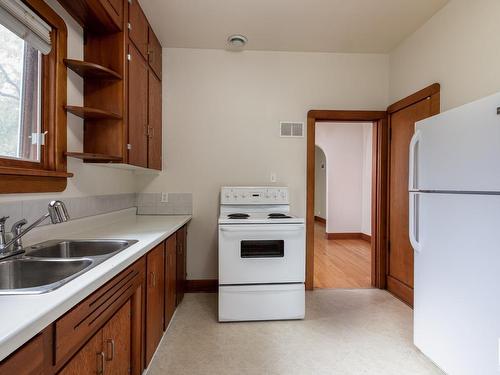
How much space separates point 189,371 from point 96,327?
96cm

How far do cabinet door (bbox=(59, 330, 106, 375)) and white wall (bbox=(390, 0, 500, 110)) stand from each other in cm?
260

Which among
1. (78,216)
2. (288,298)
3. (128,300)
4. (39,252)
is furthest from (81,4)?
(288,298)

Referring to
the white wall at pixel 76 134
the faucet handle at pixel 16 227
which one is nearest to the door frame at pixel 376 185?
the white wall at pixel 76 134

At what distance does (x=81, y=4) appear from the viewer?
5.23ft

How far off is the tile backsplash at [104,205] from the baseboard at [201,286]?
0.76m

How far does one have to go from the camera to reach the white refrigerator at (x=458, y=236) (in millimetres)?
1281

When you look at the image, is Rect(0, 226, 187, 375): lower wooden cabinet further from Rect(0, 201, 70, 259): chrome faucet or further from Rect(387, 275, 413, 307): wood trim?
Rect(387, 275, 413, 307): wood trim

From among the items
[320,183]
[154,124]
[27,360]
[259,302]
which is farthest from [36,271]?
[320,183]

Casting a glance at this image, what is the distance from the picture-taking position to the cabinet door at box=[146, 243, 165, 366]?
5.29 feet

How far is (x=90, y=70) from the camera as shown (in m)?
1.74

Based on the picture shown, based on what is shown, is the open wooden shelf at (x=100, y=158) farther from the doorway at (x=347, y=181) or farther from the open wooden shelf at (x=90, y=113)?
the doorway at (x=347, y=181)

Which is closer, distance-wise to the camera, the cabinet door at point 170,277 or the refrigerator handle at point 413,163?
the refrigerator handle at point 413,163

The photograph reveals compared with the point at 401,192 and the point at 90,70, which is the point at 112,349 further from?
the point at 401,192

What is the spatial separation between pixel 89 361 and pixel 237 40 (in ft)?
9.03
